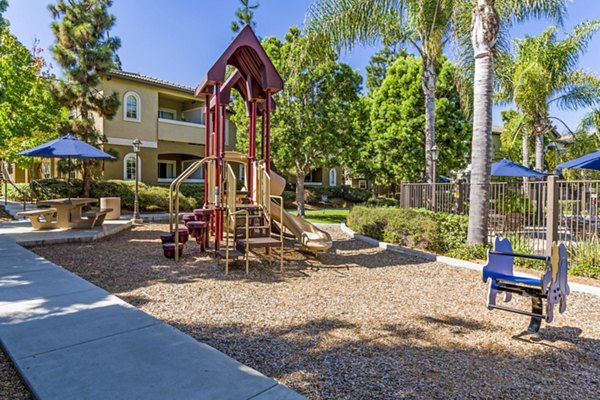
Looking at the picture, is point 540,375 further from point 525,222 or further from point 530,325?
point 525,222

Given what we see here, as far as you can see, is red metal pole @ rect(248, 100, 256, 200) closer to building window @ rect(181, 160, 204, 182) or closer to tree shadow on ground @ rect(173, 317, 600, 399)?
tree shadow on ground @ rect(173, 317, 600, 399)

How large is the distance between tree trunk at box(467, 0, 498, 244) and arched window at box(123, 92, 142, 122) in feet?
61.7

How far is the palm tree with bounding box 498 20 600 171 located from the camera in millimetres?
17031

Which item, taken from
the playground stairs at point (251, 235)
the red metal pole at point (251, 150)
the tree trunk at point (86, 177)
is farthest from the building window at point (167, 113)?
the playground stairs at point (251, 235)

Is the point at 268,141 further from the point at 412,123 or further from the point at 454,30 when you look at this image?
the point at 412,123

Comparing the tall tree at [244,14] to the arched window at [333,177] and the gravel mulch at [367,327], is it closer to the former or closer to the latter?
the arched window at [333,177]

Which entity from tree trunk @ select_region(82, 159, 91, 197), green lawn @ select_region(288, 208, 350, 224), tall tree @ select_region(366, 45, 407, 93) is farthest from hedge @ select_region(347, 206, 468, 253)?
tall tree @ select_region(366, 45, 407, 93)

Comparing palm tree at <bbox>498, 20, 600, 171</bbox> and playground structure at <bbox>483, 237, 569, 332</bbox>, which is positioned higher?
palm tree at <bbox>498, 20, 600, 171</bbox>

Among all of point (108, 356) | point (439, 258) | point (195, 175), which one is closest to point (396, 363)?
point (108, 356)

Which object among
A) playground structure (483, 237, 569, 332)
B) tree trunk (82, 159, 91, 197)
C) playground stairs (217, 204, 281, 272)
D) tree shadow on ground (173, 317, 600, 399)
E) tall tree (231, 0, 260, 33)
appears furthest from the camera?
tall tree (231, 0, 260, 33)

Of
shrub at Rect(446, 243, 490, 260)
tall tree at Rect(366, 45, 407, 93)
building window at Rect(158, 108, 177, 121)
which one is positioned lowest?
shrub at Rect(446, 243, 490, 260)

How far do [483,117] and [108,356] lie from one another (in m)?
8.85

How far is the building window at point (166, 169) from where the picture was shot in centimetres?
2581

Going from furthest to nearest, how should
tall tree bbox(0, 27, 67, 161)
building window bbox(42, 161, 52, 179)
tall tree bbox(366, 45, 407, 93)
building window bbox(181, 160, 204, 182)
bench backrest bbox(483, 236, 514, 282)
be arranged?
tall tree bbox(366, 45, 407, 93), building window bbox(181, 160, 204, 182), building window bbox(42, 161, 52, 179), tall tree bbox(0, 27, 67, 161), bench backrest bbox(483, 236, 514, 282)
